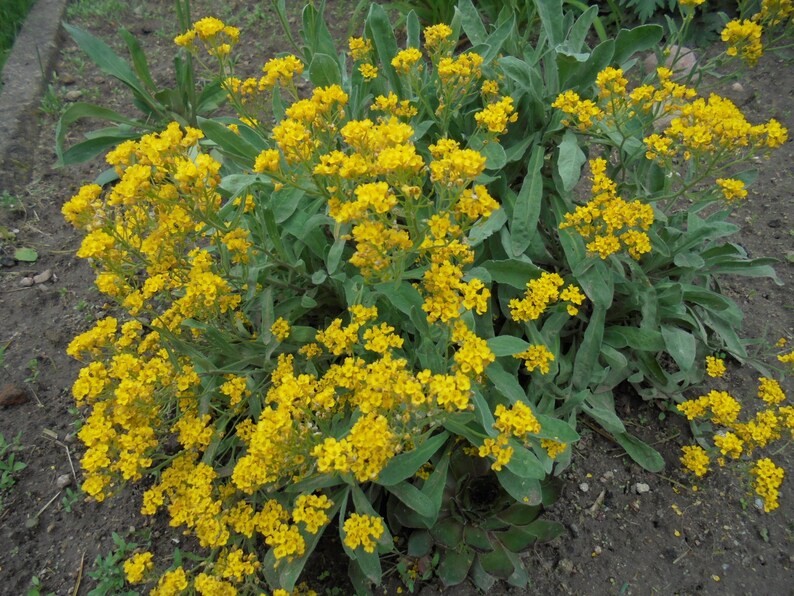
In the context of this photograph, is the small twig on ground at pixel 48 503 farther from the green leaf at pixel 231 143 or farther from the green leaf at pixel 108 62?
the green leaf at pixel 108 62

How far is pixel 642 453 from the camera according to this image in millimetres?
2498

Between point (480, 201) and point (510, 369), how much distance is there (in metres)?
0.89

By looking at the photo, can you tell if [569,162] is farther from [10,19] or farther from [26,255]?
[10,19]

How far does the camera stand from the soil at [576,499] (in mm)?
2287

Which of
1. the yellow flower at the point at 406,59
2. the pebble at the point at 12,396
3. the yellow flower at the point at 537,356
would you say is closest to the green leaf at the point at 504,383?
the yellow flower at the point at 537,356

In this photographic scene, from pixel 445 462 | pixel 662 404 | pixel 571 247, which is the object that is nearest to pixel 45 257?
pixel 445 462

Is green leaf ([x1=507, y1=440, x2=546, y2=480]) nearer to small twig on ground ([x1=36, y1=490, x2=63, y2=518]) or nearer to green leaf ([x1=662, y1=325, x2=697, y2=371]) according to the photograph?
green leaf ([x1=662, y1=325, x2=697, y2=371])

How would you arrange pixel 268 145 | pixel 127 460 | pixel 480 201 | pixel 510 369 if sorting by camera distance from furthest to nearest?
pixel 268 145, pixel 510 369, pixel 127 460, pixel 480 201

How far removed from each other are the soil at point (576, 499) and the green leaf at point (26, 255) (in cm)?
4

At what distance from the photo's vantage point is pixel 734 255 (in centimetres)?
266

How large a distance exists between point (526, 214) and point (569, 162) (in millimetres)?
268

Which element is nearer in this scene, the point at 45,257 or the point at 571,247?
the point at 571,247

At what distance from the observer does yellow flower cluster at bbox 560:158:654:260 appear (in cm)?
212

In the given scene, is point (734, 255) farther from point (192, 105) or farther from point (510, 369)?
point (192, 105)
